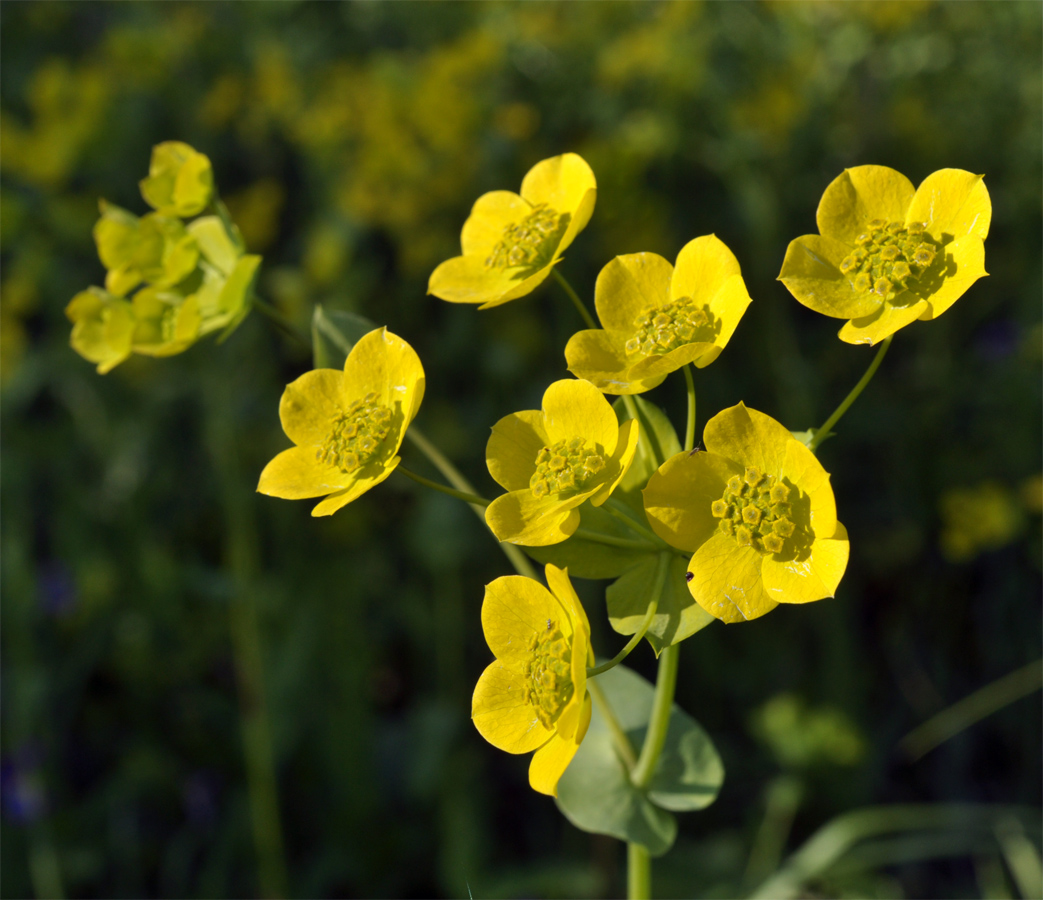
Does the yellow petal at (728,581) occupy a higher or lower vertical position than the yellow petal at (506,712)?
higher

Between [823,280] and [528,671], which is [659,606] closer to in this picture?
[528,671]

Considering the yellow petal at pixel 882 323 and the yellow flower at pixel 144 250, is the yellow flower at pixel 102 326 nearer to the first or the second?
the yellow flower at pixel 144 250

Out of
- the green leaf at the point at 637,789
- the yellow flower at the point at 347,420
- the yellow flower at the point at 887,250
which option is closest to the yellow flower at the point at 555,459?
the yellow flower at the point at 347,420

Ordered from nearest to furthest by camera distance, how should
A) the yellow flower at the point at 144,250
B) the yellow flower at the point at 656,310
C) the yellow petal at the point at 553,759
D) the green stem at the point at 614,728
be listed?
1. the yellow petal at the point at 553,759
2. the yellow flower at the point at 656,310
3. the green stem at the point at 614,728
4. the yellow flower at the point at 144,250

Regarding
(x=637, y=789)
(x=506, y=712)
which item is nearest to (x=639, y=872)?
(x=637, y=789)

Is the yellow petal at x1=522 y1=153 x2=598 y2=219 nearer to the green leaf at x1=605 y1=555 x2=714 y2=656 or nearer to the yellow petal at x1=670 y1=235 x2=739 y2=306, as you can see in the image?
the yellow petal at x1=670 y1=235 x2=739 y2=306

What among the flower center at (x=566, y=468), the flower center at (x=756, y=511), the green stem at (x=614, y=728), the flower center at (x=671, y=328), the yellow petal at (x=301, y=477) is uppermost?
the flower center at (x=671, y=328)
